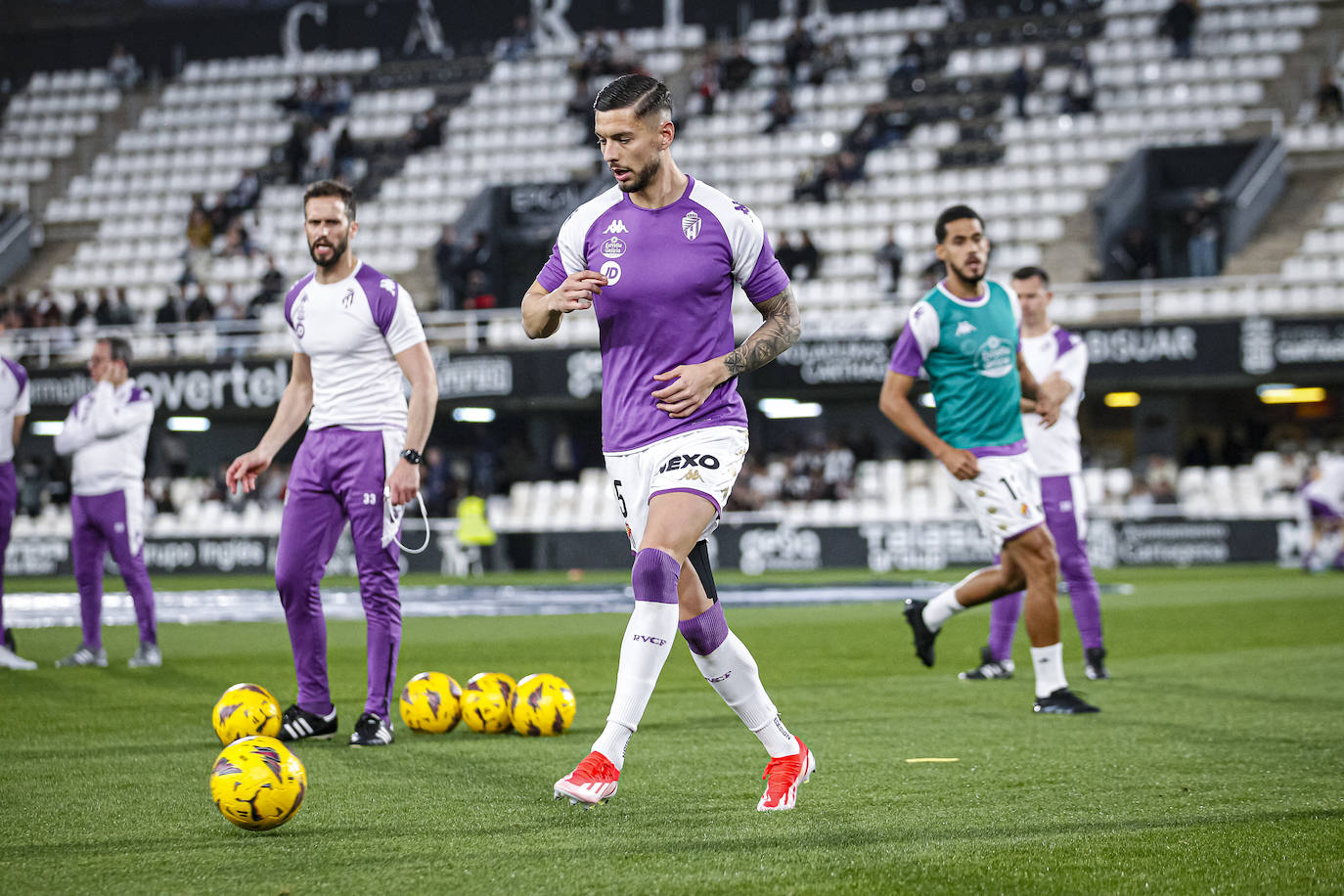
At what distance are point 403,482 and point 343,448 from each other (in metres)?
0.47

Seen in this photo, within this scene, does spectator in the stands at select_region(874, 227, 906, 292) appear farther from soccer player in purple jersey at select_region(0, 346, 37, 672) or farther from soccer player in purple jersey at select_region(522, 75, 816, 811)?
soccer player in purple jersey at select_region(522, 75, 816, 811)

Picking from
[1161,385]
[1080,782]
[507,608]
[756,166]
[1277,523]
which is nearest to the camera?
[1080,782]

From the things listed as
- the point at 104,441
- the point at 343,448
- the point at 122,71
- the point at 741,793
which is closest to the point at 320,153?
→ the point at 122,71

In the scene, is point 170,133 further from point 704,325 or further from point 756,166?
point 704,325

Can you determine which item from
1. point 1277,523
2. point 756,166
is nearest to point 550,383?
point 756,166

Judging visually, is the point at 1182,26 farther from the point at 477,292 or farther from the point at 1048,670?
the point at 1048,670

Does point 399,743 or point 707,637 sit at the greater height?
point 707,637

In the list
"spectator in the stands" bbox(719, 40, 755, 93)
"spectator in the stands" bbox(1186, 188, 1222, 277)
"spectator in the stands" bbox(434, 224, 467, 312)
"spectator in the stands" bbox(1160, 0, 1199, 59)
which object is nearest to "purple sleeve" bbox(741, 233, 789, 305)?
"spectator in the stands" bbox(1186, 188, 1222, 277)

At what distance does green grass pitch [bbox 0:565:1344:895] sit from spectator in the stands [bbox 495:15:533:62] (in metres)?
29.3

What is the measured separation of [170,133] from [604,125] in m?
35.6

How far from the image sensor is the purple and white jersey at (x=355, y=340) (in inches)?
261

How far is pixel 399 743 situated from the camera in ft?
21.2

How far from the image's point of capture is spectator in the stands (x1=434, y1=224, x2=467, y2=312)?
93.8 ft

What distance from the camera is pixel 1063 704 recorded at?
7.28 m
